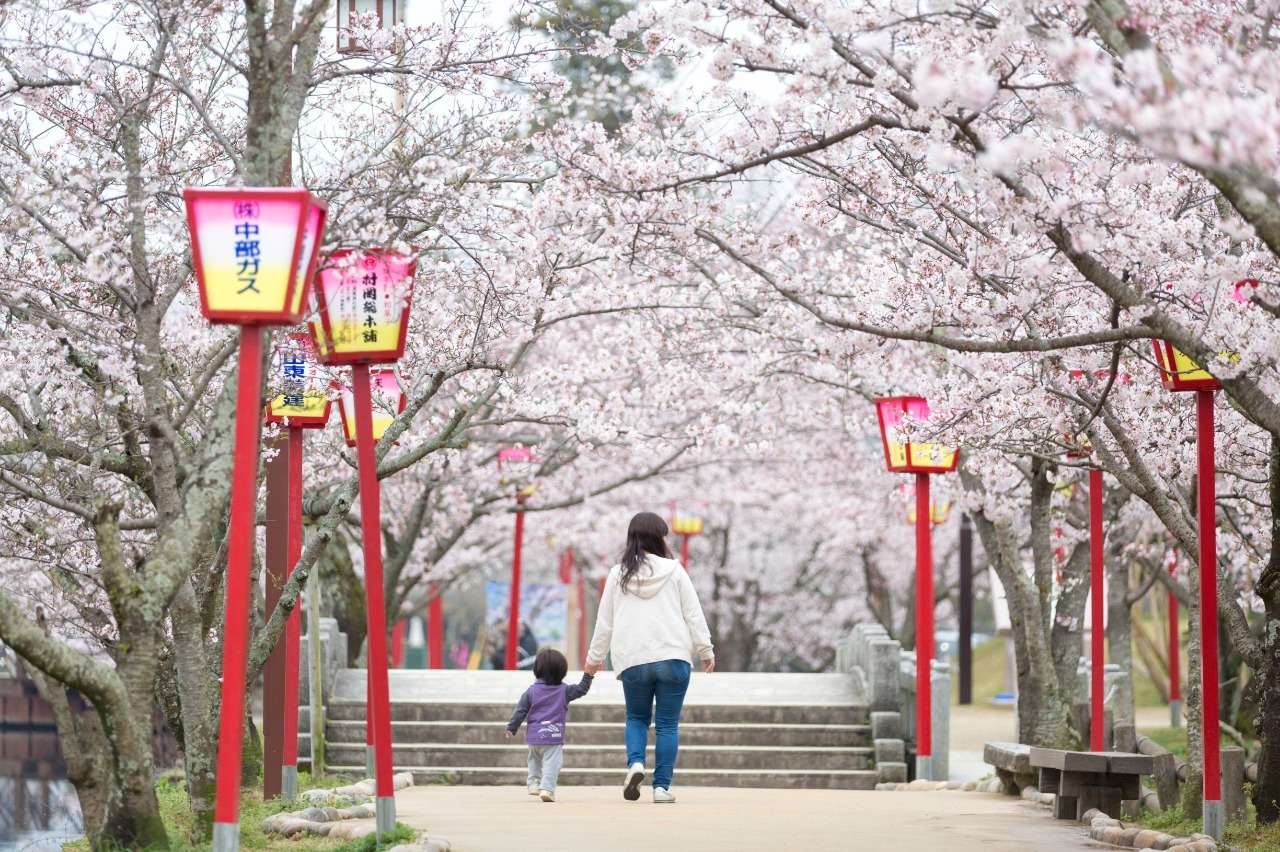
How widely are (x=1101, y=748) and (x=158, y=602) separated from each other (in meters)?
7.48

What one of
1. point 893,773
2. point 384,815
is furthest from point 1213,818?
point 893,773

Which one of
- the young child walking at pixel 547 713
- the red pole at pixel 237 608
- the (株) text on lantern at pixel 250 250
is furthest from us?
the young child walking at pixel 547 713

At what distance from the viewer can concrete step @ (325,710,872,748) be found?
15.1 metres

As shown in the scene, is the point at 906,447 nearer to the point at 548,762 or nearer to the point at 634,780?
the point at 548,762

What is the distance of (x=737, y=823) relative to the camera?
8289 millimetres

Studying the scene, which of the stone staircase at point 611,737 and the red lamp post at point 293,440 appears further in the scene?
the stone staircase at point 611,737

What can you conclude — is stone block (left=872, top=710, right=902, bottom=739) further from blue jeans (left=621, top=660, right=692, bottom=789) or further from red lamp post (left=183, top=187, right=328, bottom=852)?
red lamp post (left=183, top=187, right=328, bottom=852)

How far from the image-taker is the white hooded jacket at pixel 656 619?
9.10m

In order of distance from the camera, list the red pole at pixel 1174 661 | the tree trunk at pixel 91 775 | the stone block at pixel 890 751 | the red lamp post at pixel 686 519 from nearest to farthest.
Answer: the tree trunk at pixel 91 775 < the stone block at pixel 890 751 < the red pole at pixel 1174 661 < the red lamp post at pixel 686 519

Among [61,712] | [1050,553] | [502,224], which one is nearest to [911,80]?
[502,224]

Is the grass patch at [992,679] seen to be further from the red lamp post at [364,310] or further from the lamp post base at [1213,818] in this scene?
the red lamp post at [364,310]

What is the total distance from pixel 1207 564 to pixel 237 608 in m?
5.03

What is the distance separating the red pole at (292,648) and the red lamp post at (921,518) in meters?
5.05

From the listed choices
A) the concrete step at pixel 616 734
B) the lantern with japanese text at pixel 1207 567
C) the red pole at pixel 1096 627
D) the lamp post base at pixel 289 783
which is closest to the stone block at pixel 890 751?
the concrete step at pixel 616 734
